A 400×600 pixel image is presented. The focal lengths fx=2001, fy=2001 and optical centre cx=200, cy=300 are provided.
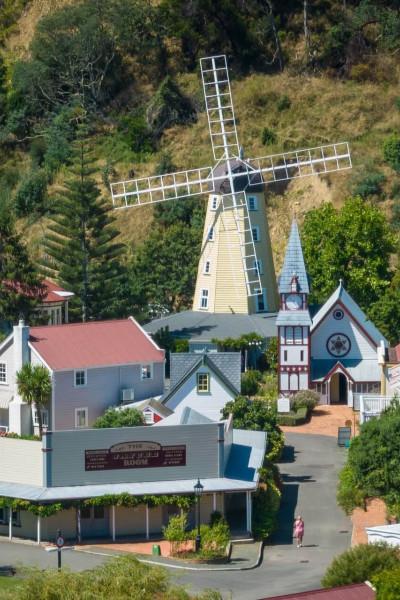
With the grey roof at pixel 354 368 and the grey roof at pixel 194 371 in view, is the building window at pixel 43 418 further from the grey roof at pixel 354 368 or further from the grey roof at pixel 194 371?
the grey roof at pixel 354 368

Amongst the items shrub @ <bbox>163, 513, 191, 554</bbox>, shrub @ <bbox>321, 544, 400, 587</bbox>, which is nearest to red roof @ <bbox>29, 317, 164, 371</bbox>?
shrub @ <bbox>163, 513, 191, 554</bbox>

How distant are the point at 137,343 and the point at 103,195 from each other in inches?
1310

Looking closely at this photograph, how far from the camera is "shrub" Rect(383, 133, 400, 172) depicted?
4459 inches

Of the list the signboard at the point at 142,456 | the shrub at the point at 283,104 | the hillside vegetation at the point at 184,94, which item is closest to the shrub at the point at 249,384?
the signboard at the point at 142,456

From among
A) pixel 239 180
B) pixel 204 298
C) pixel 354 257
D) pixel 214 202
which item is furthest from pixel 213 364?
pixel 239 180

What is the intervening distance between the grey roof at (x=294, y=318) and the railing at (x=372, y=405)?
11.2 metres

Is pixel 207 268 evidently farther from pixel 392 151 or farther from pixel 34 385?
pixel 34 385

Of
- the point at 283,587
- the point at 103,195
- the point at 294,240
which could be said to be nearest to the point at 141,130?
the point at 103,195

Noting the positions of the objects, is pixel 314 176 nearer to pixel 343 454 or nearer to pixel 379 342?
pixel 379 342

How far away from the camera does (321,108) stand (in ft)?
399

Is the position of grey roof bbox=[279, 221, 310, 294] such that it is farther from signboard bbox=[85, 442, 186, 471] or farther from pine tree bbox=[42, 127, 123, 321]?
signboard bbox=[85, 442, 186, 471]

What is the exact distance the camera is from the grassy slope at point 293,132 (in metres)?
116

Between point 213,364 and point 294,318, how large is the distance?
9.02 meters

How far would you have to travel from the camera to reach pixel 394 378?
84188mm
